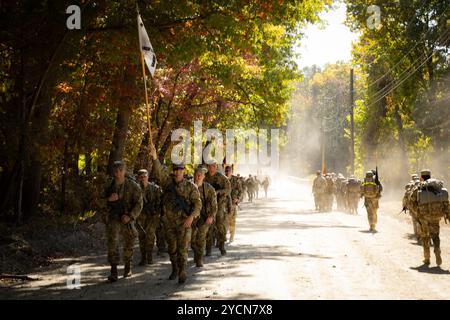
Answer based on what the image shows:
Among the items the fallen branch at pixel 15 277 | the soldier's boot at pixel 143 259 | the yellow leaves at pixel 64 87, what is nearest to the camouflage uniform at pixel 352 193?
the yellow leaves at pixel 64 87

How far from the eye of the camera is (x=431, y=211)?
13461 mm

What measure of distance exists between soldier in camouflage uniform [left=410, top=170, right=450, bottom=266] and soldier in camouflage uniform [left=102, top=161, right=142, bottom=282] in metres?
5.82

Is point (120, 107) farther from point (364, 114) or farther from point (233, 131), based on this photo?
point (364, 114)

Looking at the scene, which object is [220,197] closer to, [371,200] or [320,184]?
[371,200]

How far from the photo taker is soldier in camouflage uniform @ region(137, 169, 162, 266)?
45.1ft

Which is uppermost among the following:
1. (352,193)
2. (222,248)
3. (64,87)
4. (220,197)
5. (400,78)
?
(400,78)

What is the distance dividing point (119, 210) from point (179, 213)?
3.45 ft

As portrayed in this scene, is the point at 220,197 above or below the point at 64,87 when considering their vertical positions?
below

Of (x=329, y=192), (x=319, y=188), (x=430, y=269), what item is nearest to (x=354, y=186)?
(x=319, y=188)

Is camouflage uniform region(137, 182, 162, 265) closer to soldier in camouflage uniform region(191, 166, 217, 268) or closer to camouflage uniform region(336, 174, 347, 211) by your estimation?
soldier in camouflage uniform region(191, 166, 217, 268)

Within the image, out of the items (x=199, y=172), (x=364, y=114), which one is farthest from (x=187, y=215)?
(x=364, y=114)

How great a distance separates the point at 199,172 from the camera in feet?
41.1

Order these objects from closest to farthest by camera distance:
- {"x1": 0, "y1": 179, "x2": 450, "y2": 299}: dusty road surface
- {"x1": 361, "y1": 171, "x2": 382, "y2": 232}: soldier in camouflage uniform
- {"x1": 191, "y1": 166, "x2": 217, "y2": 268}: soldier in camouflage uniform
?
{"x1": 0, "y1": 179, "x2": 450, "y2": 299}: dusty road surface, {"x1": 191, "y1": 166, "x2": 217, "y2": 268}: soldier in camouflage uniform, {"x1": 361, "y1": 171, "x2": 382, "y2": 232}: soldier in camouflage uniform

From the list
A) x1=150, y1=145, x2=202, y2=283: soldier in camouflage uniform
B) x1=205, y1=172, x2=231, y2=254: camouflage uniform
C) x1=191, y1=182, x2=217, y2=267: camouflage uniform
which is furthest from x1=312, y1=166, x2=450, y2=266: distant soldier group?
x1=150, y1=145, x2=202, y2=283: soldier in camouflage uniform
